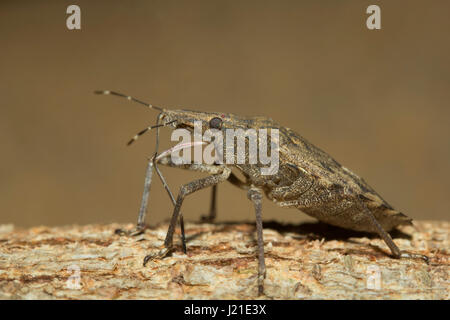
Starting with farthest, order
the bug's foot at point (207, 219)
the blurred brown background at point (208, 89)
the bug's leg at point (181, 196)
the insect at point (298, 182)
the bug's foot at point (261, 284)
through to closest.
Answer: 1. the blurred brown background at point (208, 89)
2. the bug's foot at point (207, 219)
3. the insect at point (298, 182)
4. the bug's leg at point (181, 196)
5. the bug's foot at point (261, 284)

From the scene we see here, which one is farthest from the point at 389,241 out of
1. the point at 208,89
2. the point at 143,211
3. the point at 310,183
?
the point at 208,89

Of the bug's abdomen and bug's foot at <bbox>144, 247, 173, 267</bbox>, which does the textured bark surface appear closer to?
bug's foot at <bbox>144, 247, 173, 267</bbox>

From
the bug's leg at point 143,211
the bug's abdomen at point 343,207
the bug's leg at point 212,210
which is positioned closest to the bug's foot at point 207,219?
the bug's leg at point 212,210

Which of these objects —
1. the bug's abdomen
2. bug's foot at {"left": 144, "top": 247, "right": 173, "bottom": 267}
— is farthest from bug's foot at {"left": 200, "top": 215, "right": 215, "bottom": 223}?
bug's foot at {"left": 144, "top": 247, "right": 173, "bottom": 267}

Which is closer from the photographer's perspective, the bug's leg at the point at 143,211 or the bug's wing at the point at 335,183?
the bug's wing at the point at 335,183

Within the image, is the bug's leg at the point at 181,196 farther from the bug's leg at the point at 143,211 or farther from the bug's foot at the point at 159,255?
the bug's leg at the point at 143,211
